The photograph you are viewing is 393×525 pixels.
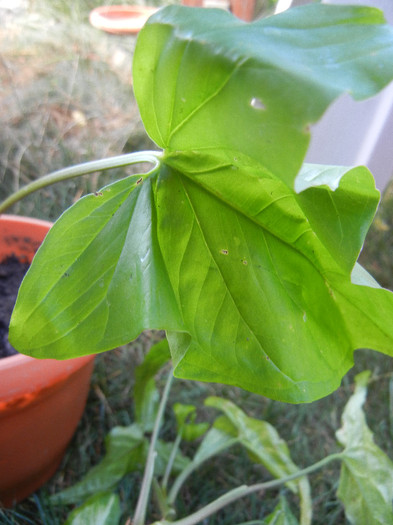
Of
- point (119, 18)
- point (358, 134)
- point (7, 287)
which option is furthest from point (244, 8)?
point (7, 287)

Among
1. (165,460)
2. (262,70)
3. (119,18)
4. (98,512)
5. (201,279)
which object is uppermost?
(262,70)

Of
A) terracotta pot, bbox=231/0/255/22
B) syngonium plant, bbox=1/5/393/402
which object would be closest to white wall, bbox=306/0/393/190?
syngonium plant, bbox=1/5/393/402

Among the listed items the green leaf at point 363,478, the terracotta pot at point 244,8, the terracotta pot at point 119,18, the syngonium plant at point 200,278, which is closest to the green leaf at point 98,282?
the syngonium plant at point 200,278

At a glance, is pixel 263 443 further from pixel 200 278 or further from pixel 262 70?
pixel 262 70

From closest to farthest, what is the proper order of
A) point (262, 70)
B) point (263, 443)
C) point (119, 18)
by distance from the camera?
point (262, 70) < point (263, 443) < point (119, 18)

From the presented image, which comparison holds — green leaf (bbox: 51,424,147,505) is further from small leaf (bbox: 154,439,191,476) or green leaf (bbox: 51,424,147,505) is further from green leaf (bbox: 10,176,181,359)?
green leaf (bbox: 10,176,181,359)

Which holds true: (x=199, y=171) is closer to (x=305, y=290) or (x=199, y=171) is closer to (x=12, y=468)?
(x=305, y=290)

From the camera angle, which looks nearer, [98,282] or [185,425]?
[98,282]
